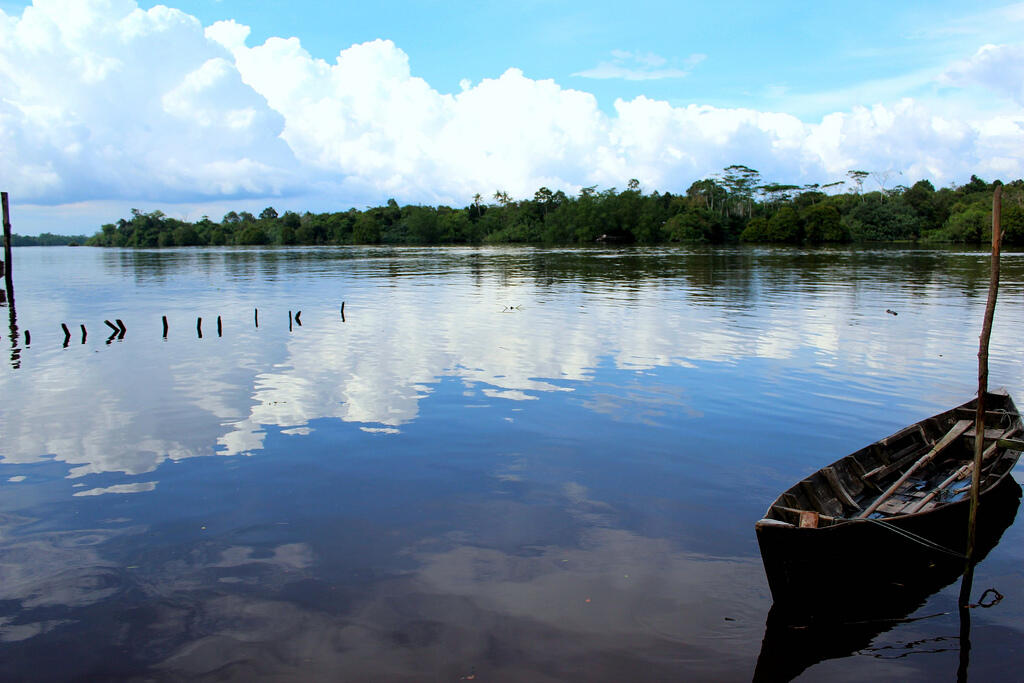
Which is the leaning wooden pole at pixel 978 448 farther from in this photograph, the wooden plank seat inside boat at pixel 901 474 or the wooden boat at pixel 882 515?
the wooden plank seat inside boat at pixel 901 474

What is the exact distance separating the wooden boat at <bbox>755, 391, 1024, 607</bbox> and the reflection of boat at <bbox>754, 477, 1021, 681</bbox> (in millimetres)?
83

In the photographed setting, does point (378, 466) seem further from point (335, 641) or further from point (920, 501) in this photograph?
point (920, 501)

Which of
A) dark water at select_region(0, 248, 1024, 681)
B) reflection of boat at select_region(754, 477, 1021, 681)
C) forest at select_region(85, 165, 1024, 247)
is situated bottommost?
reflection of boat at select_region(754, 477, 1021, 681)

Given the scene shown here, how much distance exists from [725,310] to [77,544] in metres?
32.6

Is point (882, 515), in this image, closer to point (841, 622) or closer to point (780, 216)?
point (841, 622)

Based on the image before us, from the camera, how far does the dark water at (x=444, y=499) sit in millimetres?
7910

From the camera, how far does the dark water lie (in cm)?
791

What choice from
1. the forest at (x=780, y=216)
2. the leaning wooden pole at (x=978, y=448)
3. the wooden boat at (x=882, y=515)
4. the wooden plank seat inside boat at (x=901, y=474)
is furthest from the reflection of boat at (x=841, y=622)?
the forest at (x=780, y=216)

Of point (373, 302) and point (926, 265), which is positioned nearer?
point (373, 302)

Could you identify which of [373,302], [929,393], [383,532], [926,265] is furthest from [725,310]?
[926,265]

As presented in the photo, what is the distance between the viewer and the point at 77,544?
33.9 ft

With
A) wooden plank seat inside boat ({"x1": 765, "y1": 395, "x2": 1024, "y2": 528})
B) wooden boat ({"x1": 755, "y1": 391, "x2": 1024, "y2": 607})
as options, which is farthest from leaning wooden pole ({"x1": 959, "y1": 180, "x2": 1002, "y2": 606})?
wooden plank seat inside boat ({"x1": 765, "y1": 395, "x2": 1024, "y2": 528})

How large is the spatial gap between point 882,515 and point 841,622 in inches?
85.0

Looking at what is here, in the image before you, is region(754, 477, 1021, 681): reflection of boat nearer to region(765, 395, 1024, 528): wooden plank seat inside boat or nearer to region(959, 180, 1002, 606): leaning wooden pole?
region(959, 180, 1002, 606): leaning wooden pole
